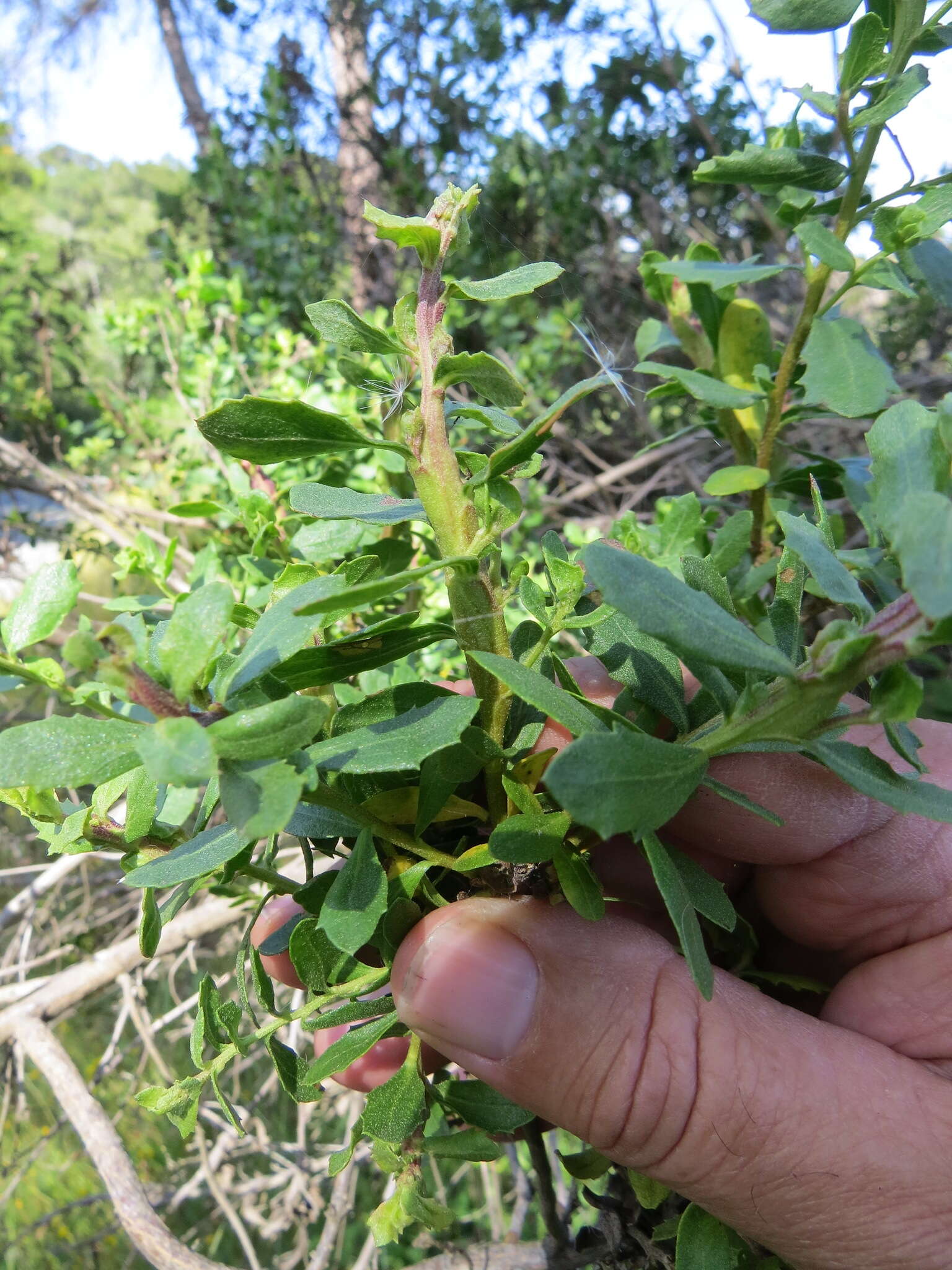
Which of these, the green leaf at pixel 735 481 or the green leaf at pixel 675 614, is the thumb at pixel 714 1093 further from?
the green leaf at pixel 735 481

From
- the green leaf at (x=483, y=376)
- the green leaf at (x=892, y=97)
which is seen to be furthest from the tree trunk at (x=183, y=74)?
the green leaf at (x=483, y=376)

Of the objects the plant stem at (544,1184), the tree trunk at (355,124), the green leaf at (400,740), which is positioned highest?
the tree trunk at (355,124)

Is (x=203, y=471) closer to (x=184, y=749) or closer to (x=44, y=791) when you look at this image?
(x=44, y=791)

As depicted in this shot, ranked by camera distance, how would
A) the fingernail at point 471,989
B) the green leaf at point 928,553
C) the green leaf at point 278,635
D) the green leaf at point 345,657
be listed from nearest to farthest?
1. the green leaf at point 928,553
2. the green leaf at point 278,635
3. the green leaf at point 345,657
4. the fingernail at point 471,989

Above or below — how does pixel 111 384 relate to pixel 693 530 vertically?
above

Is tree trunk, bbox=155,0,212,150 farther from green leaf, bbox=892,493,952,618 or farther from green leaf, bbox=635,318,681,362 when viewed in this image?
green leaf, bbox=892,493,952,618

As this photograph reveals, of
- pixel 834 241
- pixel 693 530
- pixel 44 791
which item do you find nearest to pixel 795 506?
pixel 693 530
